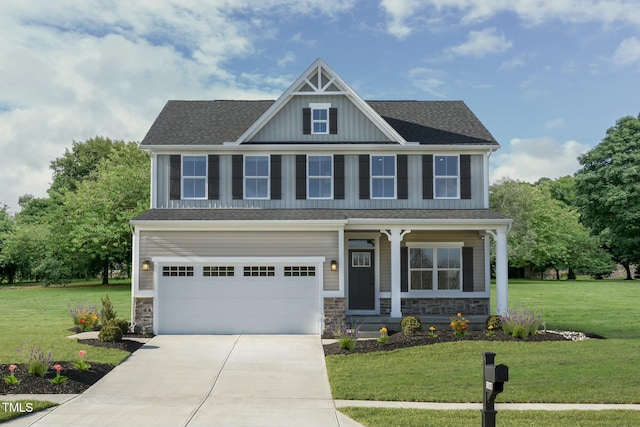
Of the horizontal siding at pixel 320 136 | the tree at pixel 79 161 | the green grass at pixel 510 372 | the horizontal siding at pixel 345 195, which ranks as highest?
the tree at pixel 79 161

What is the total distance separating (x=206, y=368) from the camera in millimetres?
14586

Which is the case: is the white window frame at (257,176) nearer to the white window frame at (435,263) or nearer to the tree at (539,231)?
the white window frame at (435,263)

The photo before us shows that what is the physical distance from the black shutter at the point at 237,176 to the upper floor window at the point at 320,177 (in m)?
2.20

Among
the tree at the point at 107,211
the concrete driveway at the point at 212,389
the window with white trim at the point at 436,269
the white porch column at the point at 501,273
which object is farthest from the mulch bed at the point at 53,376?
the tree at the point at 107,211

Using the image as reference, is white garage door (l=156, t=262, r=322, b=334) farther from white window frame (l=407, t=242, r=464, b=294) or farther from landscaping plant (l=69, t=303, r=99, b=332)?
white window frame (l=407, t=242, r=464, b=294)

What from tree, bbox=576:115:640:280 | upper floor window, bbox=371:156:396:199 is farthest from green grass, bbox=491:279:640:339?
tree, bbox=576:115:640:280

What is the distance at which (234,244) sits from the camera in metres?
19.8

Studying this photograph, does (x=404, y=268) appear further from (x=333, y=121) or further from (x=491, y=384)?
(x=491, y=384)

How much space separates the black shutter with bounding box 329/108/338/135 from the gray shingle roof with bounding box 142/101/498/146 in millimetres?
2440

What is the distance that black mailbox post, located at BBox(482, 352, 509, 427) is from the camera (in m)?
7.23

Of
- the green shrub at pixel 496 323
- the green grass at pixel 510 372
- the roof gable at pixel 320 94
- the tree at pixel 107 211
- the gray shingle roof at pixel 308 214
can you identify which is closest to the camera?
the green grass at pixel 510 372

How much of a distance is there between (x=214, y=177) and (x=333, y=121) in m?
4.35

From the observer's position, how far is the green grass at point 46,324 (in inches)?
613

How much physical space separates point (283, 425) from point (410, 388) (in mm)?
3163
